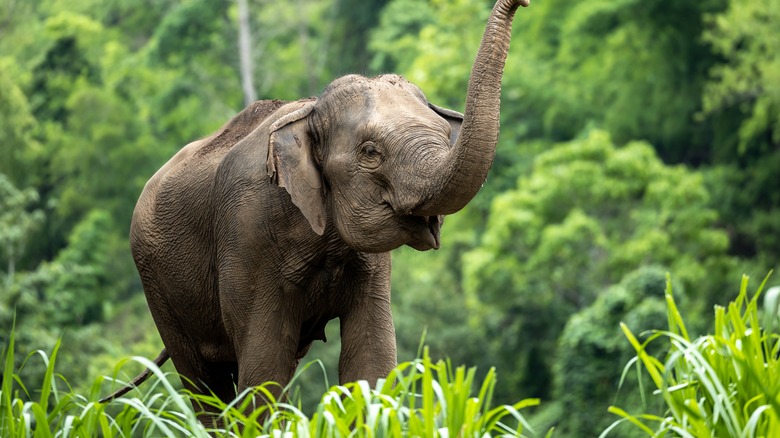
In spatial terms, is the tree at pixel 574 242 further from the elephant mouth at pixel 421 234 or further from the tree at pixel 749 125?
the elephant mouth at pixel 421 234

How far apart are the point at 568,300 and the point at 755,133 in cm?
686

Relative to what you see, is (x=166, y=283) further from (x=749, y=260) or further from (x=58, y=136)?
(x=58, y=136)

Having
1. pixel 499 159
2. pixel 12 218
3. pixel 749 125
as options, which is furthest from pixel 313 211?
pixel 499 159

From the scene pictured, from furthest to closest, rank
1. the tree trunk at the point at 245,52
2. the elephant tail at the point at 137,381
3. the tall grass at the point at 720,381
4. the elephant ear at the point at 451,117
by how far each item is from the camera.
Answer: the tree trunk at the point at 245,52 < the elephant ear at the point at 451,117 < the elephant tail at the point at 137,381 < the tall grass at the point at 720,381

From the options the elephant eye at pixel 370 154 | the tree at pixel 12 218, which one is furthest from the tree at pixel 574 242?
the elephant eye at pixel 370 154

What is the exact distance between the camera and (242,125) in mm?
7258

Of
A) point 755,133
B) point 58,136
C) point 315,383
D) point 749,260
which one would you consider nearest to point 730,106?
point 755,133

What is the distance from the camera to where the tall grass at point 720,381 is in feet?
18.8

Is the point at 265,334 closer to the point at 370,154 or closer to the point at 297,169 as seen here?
the point at 297,169

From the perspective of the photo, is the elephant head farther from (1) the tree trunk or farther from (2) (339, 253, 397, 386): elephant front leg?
(1) the tree trunk

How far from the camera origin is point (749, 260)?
3688 centimetres

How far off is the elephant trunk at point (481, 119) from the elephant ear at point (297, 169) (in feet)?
1.94

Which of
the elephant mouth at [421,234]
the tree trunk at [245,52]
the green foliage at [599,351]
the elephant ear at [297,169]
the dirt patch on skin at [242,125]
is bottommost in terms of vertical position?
the green foliage at [599,351]

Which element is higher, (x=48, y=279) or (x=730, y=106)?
(x=730, y=106)
